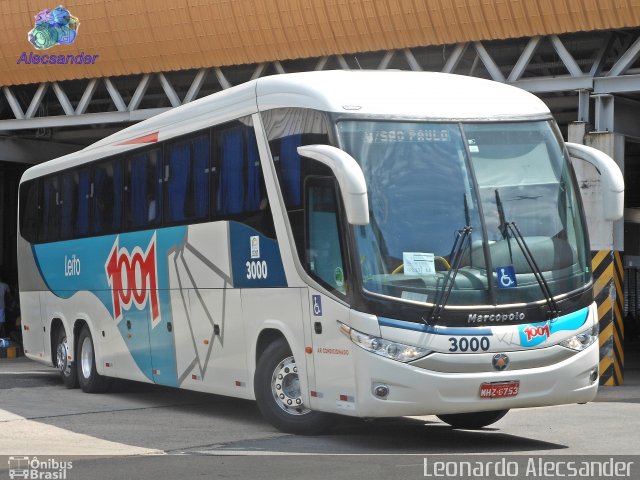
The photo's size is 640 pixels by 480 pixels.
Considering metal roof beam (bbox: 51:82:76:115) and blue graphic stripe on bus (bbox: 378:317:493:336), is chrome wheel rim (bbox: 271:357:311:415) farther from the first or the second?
metal roof beam (bbox: 51:82:76:115)

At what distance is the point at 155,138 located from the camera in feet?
49.2

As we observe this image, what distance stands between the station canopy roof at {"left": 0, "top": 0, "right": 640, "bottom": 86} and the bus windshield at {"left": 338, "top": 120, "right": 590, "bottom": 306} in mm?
7803

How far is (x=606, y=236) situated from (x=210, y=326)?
6.80 metres

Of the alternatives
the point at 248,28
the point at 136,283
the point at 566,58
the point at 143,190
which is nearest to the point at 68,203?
the point at 136,283

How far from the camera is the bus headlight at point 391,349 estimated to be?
10.4 meters

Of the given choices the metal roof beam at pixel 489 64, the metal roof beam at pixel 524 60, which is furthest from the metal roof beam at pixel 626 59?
the metal roof beam at pixel 489 64

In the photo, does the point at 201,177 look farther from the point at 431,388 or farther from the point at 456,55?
the point at 456,55

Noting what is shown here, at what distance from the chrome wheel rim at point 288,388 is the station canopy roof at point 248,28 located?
877 centimetres

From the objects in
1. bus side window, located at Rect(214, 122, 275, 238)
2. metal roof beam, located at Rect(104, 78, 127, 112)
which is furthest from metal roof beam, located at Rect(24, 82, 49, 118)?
bus side window, located at Rect(214, 122, 275, 238)

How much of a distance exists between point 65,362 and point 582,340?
9.38 metres

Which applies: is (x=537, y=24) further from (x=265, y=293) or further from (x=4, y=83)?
(x=4, y=83)

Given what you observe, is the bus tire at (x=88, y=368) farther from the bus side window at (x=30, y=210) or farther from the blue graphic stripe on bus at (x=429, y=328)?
the blue graphic stripe on bus at (x=429, y=328)

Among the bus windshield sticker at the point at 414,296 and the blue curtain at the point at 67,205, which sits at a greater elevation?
the blue curtain at the point at 67,205

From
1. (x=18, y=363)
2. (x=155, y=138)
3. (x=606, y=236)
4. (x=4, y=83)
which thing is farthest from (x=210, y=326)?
(x=4, y=83)
